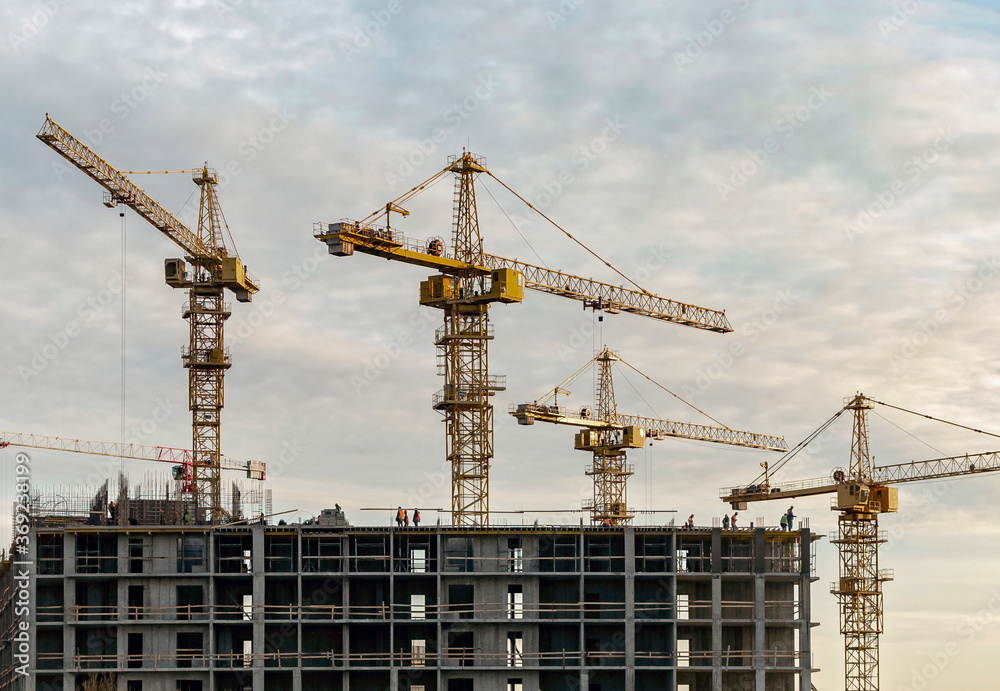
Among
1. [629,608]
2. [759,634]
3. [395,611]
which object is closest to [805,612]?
[759,634]

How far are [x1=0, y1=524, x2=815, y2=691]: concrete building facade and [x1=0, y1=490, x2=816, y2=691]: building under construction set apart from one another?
0.37ft

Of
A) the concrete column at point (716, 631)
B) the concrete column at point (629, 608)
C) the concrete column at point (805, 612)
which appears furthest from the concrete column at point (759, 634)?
the concrete column at point (629, 608)

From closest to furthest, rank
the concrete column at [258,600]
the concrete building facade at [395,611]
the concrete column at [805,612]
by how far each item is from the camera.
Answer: the concrete column at [258,600]
the concrete building facade at [395,611]
the concrete column at [805,612]

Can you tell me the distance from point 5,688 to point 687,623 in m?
45.5

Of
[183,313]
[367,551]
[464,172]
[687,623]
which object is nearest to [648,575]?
[687,623]

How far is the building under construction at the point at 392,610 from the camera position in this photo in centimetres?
9575

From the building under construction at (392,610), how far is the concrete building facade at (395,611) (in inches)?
4.4

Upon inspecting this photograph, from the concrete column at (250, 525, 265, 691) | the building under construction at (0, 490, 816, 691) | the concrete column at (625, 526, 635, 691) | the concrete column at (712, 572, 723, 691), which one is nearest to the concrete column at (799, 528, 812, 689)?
the building under construction at (0, 490, 816, 691)

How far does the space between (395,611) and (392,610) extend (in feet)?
7.94

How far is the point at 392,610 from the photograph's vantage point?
314ft

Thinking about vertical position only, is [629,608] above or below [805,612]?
above

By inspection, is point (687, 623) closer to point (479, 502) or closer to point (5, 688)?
point (479, 502)

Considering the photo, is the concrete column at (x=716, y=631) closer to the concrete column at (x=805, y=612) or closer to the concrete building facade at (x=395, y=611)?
the concrete building facade at (x=395, y=611)

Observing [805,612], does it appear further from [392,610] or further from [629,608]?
[392,610]
